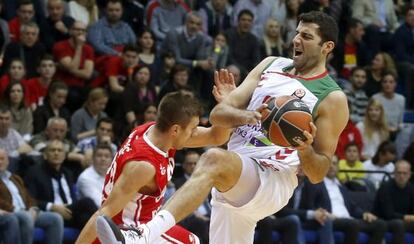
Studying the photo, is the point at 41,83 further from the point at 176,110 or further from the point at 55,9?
the point at 176,110

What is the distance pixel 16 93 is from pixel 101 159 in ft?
5.12

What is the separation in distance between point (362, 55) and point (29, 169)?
759 cm

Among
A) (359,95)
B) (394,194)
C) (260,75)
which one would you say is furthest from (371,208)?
(260,75)

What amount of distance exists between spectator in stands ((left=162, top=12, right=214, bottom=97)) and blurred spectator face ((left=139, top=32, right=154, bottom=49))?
41cm

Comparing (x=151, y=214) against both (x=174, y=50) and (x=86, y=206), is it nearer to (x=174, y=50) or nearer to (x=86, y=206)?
(x=86, y=206)

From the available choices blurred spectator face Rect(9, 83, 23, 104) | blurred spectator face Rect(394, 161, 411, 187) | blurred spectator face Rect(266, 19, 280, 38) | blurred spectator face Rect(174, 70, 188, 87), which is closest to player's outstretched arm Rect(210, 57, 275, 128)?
blurred spectator face Rect(9, 83, 23, 104)

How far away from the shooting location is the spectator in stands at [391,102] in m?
16.7

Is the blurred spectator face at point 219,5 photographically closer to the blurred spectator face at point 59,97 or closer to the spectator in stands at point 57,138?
the blurred spectator face at point 59,97

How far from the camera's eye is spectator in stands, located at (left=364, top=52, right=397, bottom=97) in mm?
17266

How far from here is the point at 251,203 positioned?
7.85 meters

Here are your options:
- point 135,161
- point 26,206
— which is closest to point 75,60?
point 26,206

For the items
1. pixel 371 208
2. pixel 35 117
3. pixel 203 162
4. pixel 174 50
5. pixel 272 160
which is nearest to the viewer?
pixel 203 162

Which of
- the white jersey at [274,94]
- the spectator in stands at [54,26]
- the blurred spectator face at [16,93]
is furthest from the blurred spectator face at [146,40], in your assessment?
the white jersey at [274,94]

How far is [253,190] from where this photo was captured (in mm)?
7832
